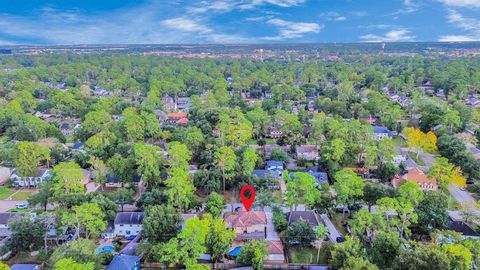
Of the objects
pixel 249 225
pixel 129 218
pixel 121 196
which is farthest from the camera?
pixel 121 196

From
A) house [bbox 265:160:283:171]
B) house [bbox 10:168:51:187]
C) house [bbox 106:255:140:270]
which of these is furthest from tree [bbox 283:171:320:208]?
house [bbox 10:168:51:187]

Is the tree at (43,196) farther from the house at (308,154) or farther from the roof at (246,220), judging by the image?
the house at (308,154)

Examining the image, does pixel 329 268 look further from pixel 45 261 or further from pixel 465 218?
pixel 45 261

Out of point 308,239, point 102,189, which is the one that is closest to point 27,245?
point 102,189

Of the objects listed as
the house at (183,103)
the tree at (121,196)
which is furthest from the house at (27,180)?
the house at (183,103)

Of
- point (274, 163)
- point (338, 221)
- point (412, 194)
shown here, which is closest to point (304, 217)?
point (338, 221)

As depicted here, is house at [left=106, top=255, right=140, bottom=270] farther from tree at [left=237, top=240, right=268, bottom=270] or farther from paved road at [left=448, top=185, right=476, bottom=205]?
paved road at [left=448, top=185, right=476, bottom=205]

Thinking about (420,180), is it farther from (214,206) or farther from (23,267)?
(23,267)

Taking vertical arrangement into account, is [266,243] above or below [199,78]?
below
